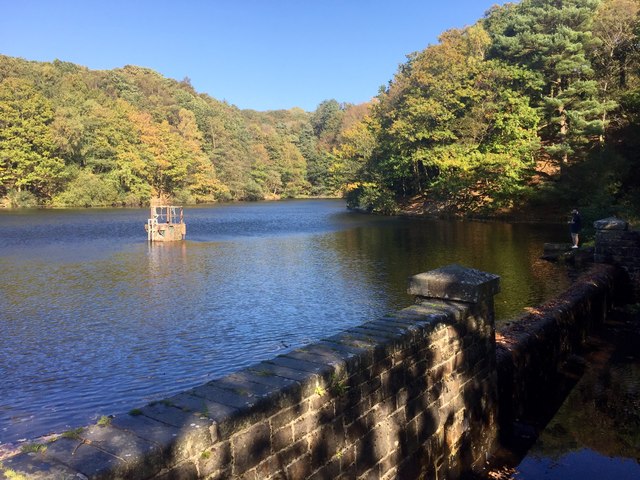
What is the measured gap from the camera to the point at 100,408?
7.17 m

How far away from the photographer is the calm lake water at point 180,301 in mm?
8117

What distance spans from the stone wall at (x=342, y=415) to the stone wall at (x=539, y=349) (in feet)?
1.98

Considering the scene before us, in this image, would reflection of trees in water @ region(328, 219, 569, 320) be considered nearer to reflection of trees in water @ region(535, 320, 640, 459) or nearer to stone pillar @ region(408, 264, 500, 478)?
A: reflection of trees in water @ region(535, 320, 640, 459)

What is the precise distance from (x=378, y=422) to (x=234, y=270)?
1635 cm

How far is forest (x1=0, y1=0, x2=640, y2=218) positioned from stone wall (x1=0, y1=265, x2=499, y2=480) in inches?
708

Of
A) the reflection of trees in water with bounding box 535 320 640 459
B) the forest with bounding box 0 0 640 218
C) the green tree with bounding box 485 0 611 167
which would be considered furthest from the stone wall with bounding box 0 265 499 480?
the green tree with bounding box 485 0 611 167

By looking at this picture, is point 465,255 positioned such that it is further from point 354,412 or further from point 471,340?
point 354,412

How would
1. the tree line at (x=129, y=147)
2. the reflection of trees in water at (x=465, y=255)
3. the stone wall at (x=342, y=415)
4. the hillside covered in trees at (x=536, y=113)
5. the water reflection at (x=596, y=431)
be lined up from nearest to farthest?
the stone wall at (x=342, y=415) → the water reflection at (x=596, y=431) → the reflection of trees in water at (x=465, y=255) → the hillside covered in trees at (x=536, y=113) → the tree line at (x=129, y=147)

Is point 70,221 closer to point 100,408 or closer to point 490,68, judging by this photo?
point 490,68

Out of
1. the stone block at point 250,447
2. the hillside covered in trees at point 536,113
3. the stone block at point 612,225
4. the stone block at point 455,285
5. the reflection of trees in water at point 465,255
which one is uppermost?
the hillside covered in trees at point 536,113

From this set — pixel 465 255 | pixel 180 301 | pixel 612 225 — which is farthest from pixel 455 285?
pixel 465 255

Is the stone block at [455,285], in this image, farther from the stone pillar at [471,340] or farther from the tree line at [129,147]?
the tree line at [129,147]

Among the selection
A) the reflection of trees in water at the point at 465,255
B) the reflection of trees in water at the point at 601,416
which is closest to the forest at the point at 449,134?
the reflection of trees in water at the point at 465,255

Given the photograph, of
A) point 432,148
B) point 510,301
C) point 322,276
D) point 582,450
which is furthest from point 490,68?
point 582,450
